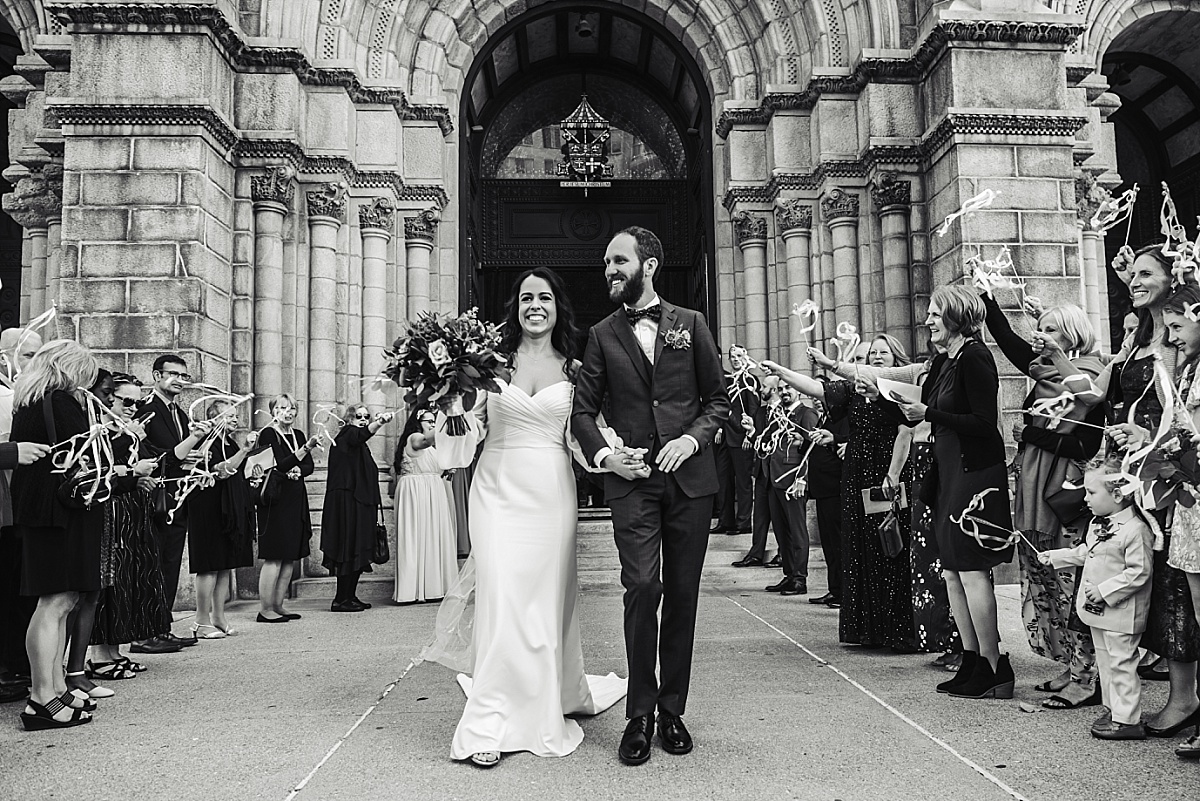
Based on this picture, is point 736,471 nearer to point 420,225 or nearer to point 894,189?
point 894,189

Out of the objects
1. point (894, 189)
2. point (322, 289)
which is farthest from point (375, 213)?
point (894, 189)

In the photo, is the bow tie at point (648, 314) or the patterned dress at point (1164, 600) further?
the bow tie at point (648, 314)

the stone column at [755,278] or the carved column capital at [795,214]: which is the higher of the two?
the carved column capital at [795,214]

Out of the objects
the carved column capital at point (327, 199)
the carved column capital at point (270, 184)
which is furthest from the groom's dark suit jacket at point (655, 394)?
the carved column capital at point (327, 199)

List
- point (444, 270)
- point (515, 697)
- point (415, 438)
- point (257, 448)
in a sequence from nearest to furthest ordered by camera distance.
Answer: point (515, 697), point (415, 438), point (257, 448), point (444, 270)

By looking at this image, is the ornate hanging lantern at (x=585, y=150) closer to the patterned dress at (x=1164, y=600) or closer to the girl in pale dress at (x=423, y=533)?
the girl in pale dress at (x=423, y=533)

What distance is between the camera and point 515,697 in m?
3.82

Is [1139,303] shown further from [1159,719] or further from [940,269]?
[940,269]

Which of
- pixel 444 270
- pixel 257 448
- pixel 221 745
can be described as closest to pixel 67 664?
pixel 221 745

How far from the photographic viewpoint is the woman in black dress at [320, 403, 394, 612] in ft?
28.9

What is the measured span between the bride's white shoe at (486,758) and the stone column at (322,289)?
26.0 feet

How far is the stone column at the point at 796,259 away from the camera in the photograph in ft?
39.4

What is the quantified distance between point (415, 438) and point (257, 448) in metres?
4.21

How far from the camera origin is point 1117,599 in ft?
13.2
